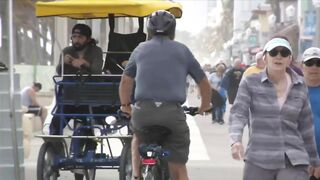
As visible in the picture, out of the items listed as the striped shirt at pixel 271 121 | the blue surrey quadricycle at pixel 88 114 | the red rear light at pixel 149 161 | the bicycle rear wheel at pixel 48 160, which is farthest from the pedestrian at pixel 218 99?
the striped shirt at pixel 271 121

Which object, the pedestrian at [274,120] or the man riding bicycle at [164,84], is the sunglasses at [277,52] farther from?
the man riding bicycle at [164,84]

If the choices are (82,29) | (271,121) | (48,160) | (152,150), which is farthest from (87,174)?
(271,121)

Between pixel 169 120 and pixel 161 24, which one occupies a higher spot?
pixel 161 24

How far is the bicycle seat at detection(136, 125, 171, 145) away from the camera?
20.2 ft

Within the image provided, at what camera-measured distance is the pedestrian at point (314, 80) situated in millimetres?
5914

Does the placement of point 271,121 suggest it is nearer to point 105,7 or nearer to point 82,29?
point 105,7

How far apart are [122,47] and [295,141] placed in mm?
4076

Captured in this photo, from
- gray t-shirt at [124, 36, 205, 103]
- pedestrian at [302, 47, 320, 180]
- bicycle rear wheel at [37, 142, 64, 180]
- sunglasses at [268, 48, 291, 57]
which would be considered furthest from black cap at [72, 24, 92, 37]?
sunglasses at [268, 48, 291, 57]

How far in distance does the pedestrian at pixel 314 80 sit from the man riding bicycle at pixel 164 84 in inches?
33.5

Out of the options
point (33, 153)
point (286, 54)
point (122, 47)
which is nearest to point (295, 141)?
point (286, 54)

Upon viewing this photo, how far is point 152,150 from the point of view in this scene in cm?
606

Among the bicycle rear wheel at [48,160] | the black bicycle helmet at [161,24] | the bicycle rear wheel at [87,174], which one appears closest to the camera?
the black bicycle helmet at [161,24]

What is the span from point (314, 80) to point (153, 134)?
1.27 m

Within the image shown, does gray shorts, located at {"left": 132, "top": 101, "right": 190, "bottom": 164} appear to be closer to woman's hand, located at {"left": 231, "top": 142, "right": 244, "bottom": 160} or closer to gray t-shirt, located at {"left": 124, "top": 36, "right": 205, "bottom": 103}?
gray t-shirt, located at {"left": 124, "top": 36, "right": 205, "bottom": 103}
